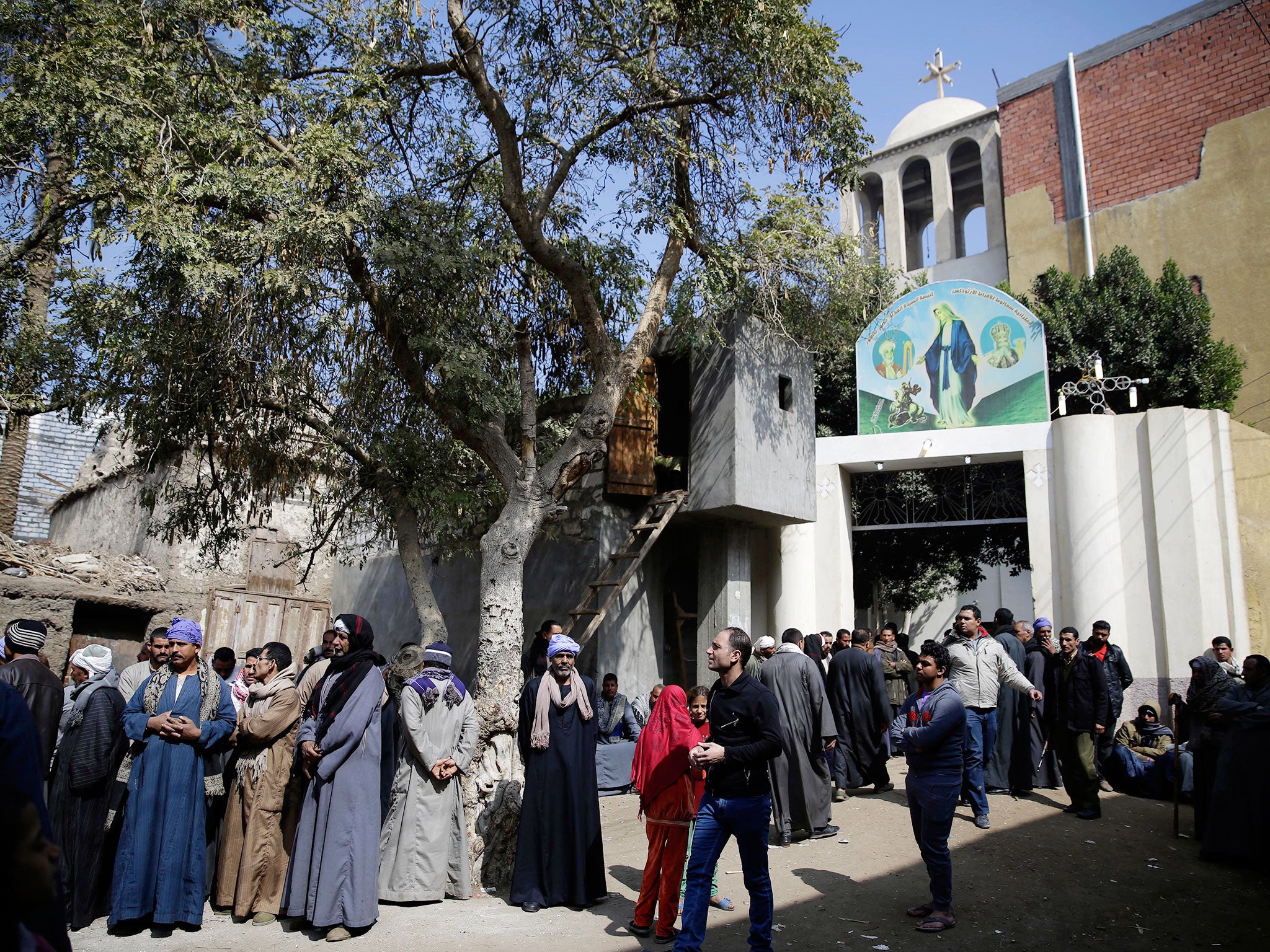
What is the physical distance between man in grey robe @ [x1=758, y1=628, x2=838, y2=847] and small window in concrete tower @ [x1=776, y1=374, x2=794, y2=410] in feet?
22.9

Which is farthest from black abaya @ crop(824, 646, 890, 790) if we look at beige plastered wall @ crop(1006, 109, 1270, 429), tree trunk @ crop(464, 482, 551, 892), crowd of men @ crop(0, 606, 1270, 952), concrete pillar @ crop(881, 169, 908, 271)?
concrete pillar @ crop(881, 169, 908, 271)

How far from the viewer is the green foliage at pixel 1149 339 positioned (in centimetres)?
1956

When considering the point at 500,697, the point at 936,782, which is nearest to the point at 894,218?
the point at 500,697

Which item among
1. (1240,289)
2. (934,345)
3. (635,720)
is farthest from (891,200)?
(635,720)

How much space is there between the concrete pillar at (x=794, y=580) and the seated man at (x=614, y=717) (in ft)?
14.0

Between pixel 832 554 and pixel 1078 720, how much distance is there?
7373 mm

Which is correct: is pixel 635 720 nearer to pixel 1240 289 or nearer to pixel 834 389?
pixel 834 389

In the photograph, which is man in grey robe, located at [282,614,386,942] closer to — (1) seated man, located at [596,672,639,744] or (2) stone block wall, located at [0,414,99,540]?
(1) seated man, located at [596,672,639,744]

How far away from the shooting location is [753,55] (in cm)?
970

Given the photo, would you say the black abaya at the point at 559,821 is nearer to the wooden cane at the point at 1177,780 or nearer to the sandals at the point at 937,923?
the sandals at the point at 937,923

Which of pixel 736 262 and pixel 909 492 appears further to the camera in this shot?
pixel 909 492

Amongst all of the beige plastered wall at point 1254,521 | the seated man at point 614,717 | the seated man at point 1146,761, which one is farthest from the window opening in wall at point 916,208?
the seated man at point 614,717

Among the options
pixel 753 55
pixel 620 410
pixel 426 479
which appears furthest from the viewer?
pixel 620 410

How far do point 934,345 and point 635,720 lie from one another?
8266mm
